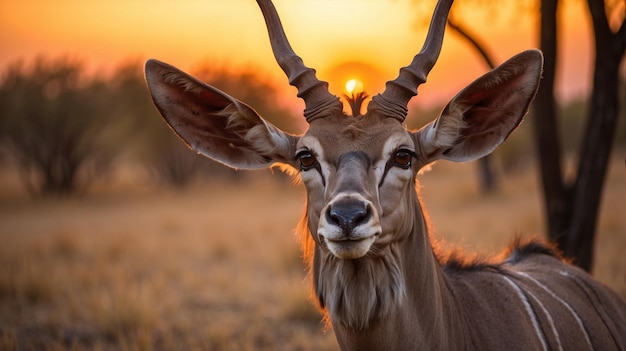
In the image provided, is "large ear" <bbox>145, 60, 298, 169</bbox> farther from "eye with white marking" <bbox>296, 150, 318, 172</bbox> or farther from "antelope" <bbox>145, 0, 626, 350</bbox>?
"eye with white marking" <bbox>296, 150, 318, 172</bbox>

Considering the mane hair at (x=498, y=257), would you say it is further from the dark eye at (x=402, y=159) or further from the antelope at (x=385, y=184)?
the dark eye at (x=402, y=159)

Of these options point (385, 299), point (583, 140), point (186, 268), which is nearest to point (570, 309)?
point (385, 299)

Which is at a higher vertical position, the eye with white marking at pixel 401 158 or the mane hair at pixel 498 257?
the eye with white marking at pixel 401 158

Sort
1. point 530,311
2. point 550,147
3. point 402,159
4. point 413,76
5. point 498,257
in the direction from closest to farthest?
point 402,159 → point 413,76 → point 530,311 → point 498,257 → point 550,147

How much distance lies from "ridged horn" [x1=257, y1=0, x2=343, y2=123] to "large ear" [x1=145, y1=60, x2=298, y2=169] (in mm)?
291

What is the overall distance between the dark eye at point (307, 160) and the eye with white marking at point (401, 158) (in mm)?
481

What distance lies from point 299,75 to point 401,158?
883 mm

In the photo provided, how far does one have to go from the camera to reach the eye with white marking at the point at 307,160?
3.73 meters

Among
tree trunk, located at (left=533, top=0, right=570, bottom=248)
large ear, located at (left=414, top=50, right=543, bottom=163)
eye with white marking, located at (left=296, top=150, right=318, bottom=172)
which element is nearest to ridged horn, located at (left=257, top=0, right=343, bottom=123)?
eye with white marking, located at (left=296, top=150, right=318, bottom=172)

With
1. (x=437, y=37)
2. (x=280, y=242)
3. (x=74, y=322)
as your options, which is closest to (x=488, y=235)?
(x=280, y=242)

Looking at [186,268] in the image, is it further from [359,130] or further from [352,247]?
[352,247]

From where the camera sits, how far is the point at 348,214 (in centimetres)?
310

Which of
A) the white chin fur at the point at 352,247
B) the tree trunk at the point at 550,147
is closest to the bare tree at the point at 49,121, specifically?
the tree trunk at the point at 550,147

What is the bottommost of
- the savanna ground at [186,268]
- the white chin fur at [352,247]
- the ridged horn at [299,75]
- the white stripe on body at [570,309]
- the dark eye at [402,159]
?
the savanna ground at [186,268]
